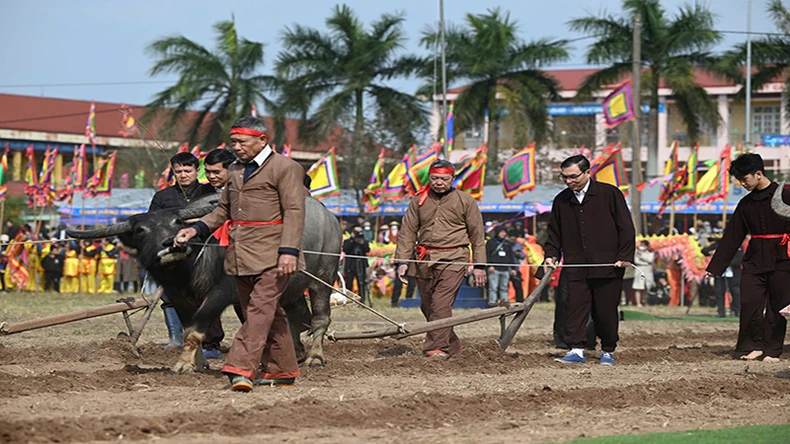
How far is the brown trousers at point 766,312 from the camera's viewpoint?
38.2ft

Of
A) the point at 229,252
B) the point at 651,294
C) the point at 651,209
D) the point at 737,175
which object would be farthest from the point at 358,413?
the point at 651,209

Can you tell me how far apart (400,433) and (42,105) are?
65.0 m

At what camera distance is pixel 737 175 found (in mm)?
11711

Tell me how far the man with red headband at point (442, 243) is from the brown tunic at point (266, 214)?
325 cm

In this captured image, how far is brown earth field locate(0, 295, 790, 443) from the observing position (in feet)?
21.7

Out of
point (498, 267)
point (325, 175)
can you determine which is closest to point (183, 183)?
point (498, 267)

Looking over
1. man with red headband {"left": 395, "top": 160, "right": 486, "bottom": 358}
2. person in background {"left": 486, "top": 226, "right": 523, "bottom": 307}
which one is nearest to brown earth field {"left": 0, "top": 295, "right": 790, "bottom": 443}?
man with red headband {"left": 395, "top": 160, "right": 486, "bottom": 358}

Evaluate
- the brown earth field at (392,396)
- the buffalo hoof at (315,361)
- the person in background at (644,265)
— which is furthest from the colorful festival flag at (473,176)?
the buffalo hoof at (315,361)

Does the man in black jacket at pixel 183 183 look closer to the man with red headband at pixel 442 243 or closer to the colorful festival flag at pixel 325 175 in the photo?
the man with red headband at pixel 442 243

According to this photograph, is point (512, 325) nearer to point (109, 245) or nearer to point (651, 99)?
point (109, 245)

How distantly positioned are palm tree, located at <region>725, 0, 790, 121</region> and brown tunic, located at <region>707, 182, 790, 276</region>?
1341 inches

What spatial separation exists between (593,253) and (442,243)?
1.56 meters

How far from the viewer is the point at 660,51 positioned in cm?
4503

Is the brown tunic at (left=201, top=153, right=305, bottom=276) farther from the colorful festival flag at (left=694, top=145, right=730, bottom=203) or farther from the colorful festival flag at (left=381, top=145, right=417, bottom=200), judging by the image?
the colorful festival flag at (left=694, top=145, right=730, bottom=203)
